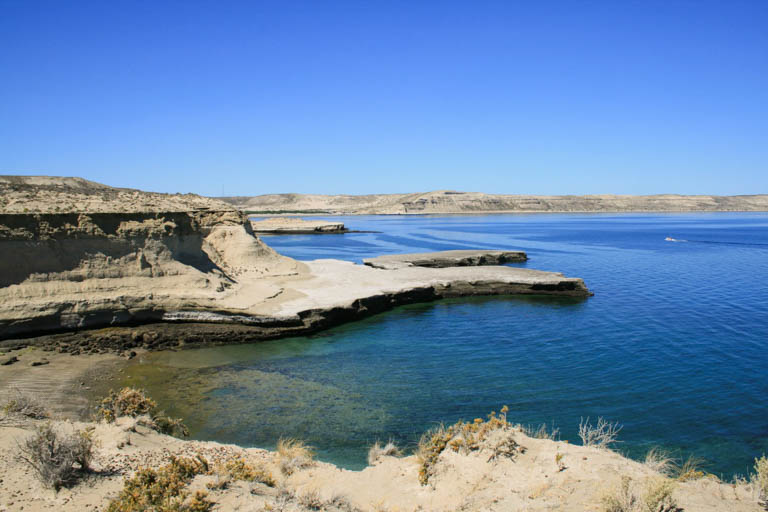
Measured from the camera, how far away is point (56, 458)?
7207 millimetres

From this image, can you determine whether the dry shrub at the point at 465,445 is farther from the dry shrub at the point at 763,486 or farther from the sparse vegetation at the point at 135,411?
the sparse vegetation at the point at 135,411

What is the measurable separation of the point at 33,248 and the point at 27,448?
1625 centimetres

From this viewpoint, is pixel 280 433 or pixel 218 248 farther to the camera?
pixel 218 248

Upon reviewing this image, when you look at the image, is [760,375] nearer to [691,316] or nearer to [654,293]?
[691,316]

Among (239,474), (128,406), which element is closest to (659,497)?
(239,474)

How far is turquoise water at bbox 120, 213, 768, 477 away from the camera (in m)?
12.5

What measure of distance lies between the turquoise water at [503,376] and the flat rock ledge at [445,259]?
35.1ft

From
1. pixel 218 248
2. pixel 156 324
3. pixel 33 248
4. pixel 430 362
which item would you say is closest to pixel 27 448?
pixel 430 362

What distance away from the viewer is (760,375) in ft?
54.0

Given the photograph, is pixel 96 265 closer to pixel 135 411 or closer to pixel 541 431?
pixel 135 411

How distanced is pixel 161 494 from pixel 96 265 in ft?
59.4

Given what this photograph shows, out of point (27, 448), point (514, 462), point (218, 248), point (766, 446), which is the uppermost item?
point (218, 248)

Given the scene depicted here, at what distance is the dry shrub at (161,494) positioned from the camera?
21.4 ft

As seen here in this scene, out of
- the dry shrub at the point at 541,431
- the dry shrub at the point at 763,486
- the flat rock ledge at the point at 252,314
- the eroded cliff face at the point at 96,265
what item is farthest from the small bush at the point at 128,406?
the dry shrub at the point at 763,486
